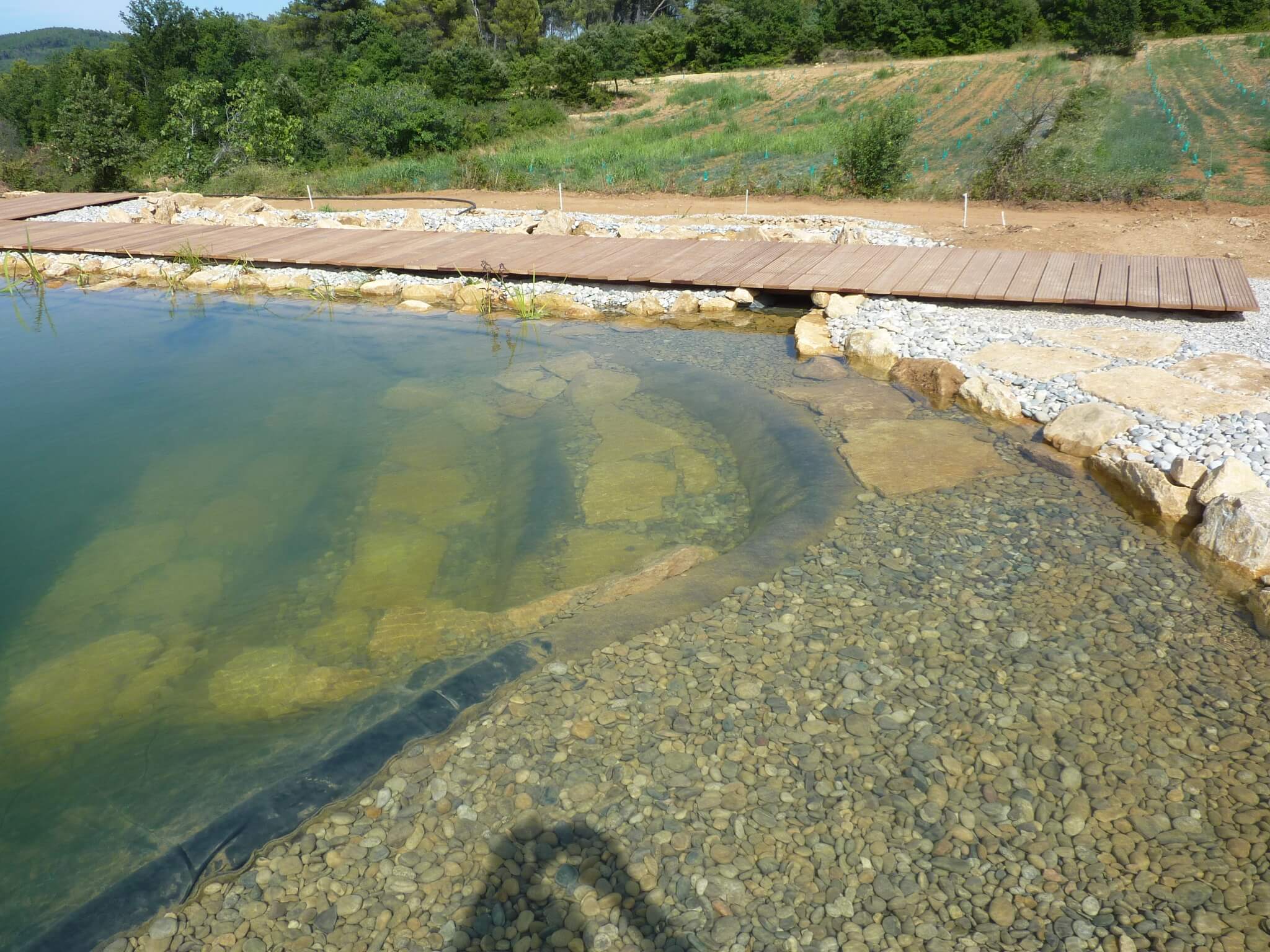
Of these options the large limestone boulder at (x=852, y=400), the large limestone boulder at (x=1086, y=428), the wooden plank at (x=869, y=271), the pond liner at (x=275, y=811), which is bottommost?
the pond liner at (x=275, y=811)

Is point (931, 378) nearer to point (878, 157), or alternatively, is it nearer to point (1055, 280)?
point (1055, 280)

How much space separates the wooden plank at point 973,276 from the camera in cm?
584

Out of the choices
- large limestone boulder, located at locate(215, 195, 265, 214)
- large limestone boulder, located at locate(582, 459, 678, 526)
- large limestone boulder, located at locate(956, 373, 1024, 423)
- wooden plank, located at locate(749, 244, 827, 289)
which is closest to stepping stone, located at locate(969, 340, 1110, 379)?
large limestone boulder, located at locate(956, 373, 1024, 423)

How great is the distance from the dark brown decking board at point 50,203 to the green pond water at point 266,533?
618 cm

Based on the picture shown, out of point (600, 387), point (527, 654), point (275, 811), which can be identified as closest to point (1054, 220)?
point (600, 387)

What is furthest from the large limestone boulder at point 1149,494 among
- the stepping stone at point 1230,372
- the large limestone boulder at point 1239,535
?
the stepping stone at point 1230,372

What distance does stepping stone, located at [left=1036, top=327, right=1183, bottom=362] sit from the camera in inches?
188

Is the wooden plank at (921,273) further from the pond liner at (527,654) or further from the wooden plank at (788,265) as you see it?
the pond liner at (527,654)

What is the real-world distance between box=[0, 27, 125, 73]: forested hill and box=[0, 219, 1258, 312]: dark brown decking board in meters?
70.0

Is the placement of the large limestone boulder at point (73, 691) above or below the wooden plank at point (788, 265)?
below

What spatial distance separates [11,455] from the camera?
14.7 ft

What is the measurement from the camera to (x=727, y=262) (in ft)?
22.6

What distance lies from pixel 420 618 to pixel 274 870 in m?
1.13

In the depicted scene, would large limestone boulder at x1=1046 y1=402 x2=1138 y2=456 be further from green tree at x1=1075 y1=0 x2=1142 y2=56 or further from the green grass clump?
green tree at x1=1075 y1=0 x2=1142 y2=56
